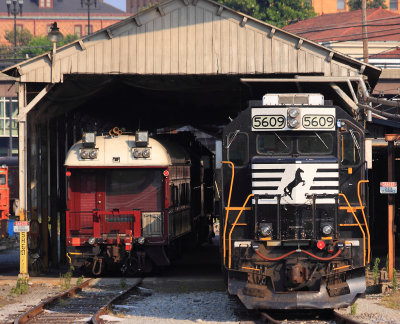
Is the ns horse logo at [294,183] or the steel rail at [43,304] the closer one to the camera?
the ns horse logo at [294,183]

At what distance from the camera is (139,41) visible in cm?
2059

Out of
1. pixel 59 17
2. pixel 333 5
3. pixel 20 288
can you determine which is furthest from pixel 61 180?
pixel 59 17

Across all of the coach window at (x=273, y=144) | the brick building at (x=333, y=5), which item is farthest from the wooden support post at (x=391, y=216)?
the brick building at (x=333, y=5)

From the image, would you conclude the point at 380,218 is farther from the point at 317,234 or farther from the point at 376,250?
the point at 317,234

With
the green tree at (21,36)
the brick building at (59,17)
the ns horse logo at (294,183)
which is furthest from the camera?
the brick building at (59,17)

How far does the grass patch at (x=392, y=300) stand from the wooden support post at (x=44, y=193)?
10354 mm

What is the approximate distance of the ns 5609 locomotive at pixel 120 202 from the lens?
20.2 metres

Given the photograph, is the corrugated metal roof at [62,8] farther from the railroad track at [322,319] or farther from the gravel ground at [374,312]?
the railroad track at [322,319]

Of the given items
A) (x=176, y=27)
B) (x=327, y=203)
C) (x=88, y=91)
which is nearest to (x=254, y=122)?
(x=327, y=203)

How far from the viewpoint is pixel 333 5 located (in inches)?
4552

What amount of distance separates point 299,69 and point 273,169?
22.4 ft

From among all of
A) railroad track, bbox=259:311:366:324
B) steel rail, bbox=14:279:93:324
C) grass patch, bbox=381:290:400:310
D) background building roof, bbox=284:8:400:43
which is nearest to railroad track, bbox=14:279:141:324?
steel rail, bbox=14:279:93:324

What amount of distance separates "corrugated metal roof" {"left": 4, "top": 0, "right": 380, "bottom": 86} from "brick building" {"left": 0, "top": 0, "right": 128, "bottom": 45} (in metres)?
125

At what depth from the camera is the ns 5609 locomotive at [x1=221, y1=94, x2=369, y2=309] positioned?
13.7 m
